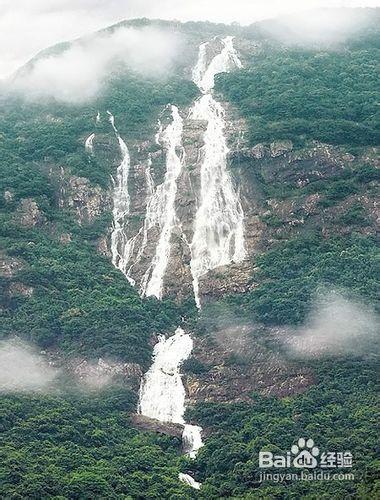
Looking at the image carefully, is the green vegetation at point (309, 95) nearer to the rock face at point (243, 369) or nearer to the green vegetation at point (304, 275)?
the green vegetation at point (304, 275)

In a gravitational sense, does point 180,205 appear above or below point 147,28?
below

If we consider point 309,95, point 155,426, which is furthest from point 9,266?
point 309,95

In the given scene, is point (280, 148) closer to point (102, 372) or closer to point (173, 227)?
point (173, 227)

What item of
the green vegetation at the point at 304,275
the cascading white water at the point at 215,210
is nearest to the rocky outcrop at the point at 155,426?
the green vegetation at the point at 304,275

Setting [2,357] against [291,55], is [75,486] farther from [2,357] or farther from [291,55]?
[291,55]

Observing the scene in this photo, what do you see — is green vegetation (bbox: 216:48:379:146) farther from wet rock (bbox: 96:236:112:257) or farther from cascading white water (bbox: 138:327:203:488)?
cascading white water (bbox: 138:327:203:488)

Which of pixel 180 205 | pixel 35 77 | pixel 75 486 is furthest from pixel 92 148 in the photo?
pixel 75 486

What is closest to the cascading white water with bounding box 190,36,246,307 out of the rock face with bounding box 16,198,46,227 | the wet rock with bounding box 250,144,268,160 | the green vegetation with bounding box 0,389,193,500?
the wet rock with bounding box 250,144,268,160
